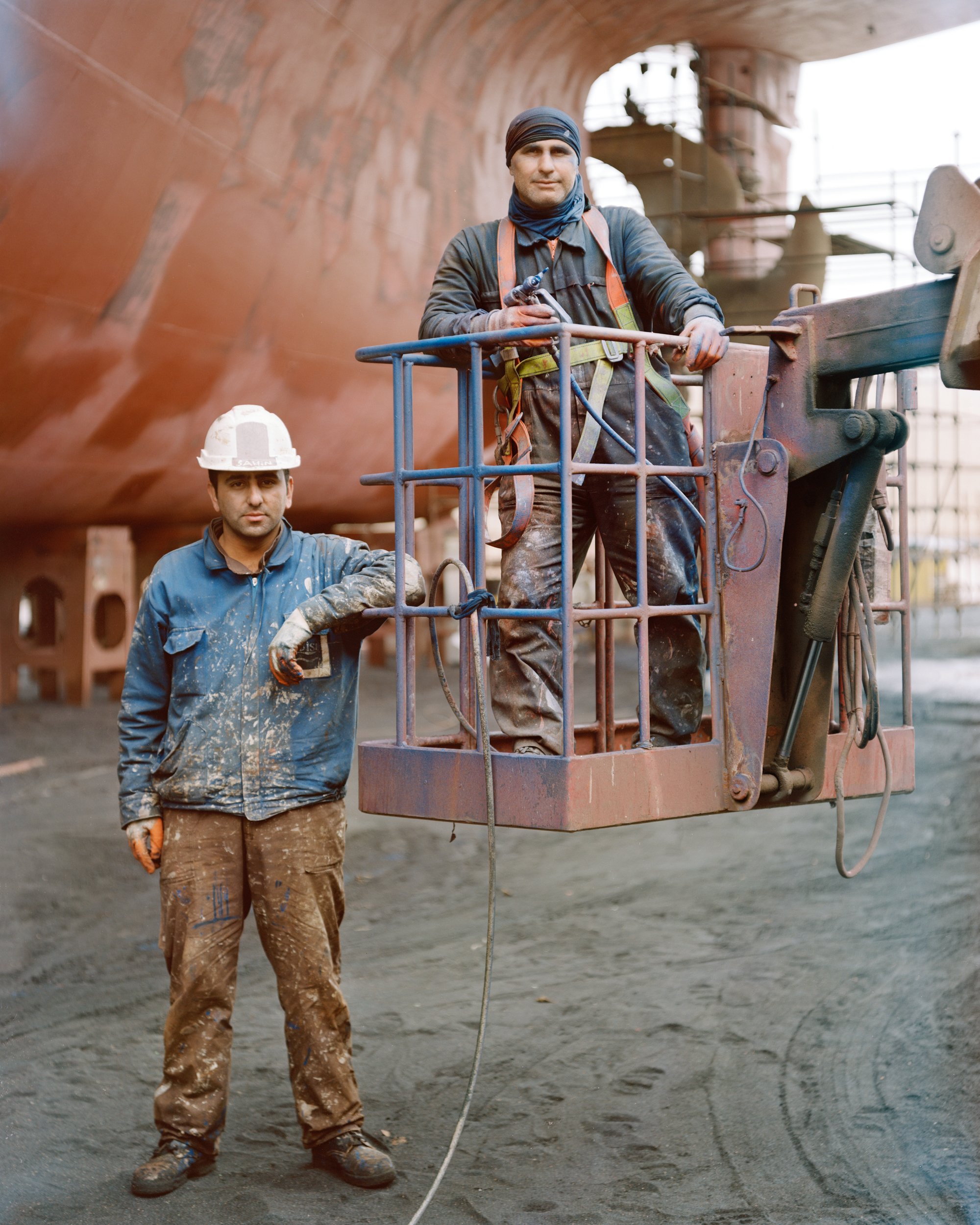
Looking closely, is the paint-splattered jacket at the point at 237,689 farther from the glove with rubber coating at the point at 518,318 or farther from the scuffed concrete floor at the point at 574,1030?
the scuffed concrete floor at the point at 574,1030

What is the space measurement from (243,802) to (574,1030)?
2.02 meters

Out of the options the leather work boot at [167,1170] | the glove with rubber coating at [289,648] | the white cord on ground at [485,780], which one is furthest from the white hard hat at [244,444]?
the leather work boot at [167,1170]

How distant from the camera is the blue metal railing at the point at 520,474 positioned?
121 inches

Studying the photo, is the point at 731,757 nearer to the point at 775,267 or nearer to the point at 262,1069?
the point at 262,1069

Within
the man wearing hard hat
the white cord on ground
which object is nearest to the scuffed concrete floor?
the man wearing hard hat

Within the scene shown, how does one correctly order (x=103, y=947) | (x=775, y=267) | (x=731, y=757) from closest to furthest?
(x=731, y=757) → (x=103, y=947) → (x=775, y=267)

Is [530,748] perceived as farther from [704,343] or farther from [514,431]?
[704,343]

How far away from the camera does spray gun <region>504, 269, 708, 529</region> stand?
324cm

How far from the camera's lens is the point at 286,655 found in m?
3.47

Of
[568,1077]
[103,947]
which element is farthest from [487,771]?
[103,947]

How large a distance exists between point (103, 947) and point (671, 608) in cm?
385

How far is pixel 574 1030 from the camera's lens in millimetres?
5059

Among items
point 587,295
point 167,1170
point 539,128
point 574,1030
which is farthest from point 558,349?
point 574,1030

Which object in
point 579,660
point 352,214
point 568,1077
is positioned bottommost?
point 568,1077
